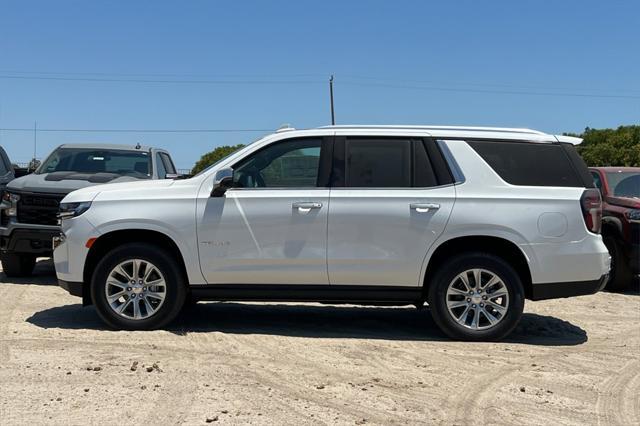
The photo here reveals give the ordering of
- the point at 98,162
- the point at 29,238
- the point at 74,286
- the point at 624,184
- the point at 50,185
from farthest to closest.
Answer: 1. the point at 98,162
2. the point at 624,184
3. the point at 50,185
4. the point at 29,238
5. the point at 74,286

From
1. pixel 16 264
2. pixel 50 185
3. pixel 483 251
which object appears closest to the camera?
pixel 483 251

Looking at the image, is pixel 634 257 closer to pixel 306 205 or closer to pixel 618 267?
pixel 618 267

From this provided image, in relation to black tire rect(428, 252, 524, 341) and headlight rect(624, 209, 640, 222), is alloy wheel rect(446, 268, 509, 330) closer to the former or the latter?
black tire rect(428, 252, 524, 341)

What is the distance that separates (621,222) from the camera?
375 inches

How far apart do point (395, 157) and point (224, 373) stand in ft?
8.65

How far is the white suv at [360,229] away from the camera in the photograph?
627 centimetres

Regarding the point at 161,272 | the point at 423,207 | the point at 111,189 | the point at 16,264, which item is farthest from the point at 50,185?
the point at 423,207

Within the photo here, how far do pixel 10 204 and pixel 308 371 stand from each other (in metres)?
6.09

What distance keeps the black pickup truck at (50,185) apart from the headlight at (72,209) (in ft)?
8.56

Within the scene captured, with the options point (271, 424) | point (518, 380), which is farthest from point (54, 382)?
point (518, 380)

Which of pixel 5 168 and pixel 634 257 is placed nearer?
pixel 634 257

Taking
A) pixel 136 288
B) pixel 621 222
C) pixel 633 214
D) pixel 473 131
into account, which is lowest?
pixel 136 288

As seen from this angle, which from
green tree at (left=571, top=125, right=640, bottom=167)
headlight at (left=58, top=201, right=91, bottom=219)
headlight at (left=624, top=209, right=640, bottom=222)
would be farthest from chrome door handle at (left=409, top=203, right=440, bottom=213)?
green tree at (left=571, top=125, right=640, bottom=167)

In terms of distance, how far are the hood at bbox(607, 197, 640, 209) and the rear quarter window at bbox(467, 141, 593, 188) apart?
3557 millimetres
